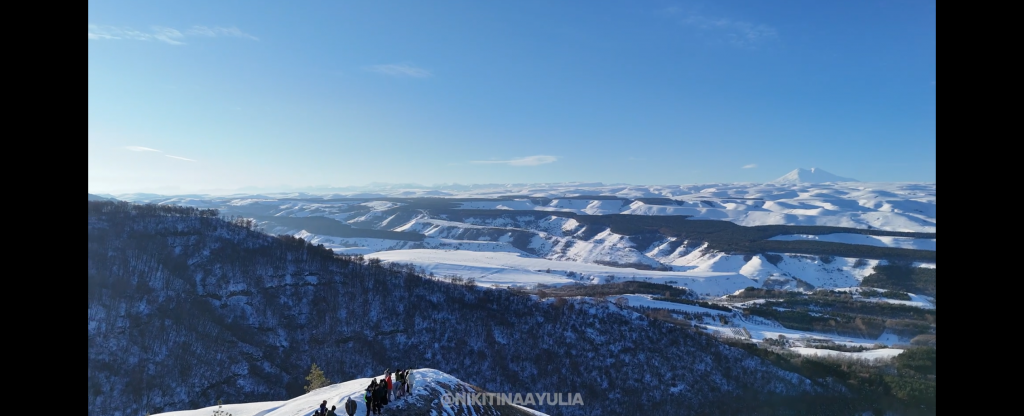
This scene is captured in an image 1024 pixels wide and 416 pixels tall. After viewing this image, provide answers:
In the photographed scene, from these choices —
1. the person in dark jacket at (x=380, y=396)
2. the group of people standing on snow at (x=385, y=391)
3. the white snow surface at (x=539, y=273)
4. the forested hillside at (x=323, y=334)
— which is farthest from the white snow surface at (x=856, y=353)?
the person in dark jacket at (x=380, y=396)

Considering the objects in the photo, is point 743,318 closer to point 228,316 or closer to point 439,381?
point 439,381

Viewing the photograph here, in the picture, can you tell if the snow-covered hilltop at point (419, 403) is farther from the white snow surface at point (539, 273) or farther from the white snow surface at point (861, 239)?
the white snow surface at point (861, 239)

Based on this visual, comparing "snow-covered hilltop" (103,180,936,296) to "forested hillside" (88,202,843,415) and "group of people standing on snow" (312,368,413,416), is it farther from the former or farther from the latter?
"group of people standing on snow" (312,368,413,416)

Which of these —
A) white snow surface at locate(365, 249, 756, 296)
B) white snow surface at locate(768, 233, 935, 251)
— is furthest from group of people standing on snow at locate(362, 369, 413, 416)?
white snow surface at locate(768, 233, 935, 251)

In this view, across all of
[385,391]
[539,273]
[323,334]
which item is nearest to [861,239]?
[539,273]

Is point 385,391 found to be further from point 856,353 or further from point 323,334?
point 856,353
